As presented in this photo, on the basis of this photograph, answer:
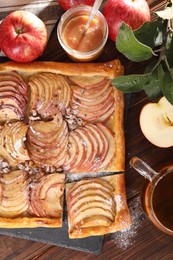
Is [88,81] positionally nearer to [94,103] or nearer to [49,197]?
[94,103]

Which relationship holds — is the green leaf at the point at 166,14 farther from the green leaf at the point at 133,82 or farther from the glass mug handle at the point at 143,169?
the glass mug handle at the point at 143,169

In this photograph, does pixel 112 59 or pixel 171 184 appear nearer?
pixel 171 184

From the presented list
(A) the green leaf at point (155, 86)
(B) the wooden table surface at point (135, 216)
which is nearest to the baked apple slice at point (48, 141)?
(B) the wooden table surface at point (135, 216)

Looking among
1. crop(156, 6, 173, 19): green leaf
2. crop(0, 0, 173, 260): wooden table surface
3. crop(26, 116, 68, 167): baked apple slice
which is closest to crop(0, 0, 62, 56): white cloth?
crop(0, 0, 173, 260): wooden table surface

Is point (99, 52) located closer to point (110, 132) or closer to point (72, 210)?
point (110, 132)

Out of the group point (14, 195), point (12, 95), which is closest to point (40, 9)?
point (12, 95)

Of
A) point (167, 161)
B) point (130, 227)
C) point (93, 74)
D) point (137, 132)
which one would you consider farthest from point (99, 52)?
point (130, 227)
